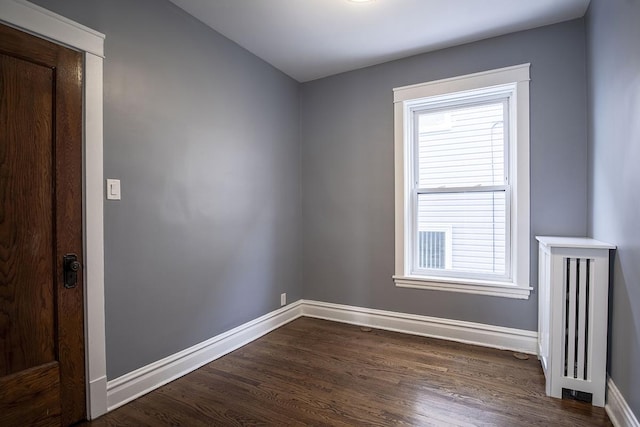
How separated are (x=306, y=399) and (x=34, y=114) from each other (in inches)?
85.8

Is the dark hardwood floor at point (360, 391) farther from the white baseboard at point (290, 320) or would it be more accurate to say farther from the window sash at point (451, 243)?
the window sash at point (451, 243)

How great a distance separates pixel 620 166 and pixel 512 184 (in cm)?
98

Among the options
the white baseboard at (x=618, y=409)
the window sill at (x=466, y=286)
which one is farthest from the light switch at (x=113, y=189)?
the white baseboard at (x=618, y=409)

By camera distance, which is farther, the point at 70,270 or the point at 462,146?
the point at 462,146

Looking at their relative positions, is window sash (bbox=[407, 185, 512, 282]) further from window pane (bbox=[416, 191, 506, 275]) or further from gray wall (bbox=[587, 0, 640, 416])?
gray wall (bbox=[587, 0, 640, 416])

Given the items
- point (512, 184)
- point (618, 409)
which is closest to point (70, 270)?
point (618, 409)

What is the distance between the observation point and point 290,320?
11.4ft

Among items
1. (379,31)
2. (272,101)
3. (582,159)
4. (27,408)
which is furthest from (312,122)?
(27,408)

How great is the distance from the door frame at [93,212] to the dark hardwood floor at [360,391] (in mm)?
233

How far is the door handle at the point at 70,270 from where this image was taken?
5.68ft

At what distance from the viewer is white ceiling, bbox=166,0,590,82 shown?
90.8 inches

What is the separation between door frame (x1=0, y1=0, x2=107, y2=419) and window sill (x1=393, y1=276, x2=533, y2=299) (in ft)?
7.95

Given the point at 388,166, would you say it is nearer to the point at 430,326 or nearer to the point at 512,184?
the point at 512,184

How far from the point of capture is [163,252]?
7.28ft
